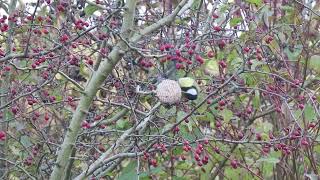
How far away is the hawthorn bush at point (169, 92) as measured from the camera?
8.34ft

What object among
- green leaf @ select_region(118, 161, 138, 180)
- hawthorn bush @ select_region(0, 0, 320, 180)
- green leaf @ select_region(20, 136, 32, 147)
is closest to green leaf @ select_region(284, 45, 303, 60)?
hawthorn bush @ select_region(0, 0, 320, 180)

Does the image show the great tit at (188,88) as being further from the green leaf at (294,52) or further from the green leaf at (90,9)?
the green leaf at (294,52)

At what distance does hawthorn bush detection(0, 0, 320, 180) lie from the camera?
2543 mm

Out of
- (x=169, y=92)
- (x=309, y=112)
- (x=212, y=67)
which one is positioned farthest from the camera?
(x=212, y=67)

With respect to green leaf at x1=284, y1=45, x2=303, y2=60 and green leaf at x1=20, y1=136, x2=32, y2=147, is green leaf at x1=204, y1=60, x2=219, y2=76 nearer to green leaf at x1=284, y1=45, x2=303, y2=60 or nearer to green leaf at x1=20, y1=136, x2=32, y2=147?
green leaf at x1=284, y1=45, x2=303, y2=60

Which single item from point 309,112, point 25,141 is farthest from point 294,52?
point 25,141

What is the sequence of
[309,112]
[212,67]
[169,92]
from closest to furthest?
[169,92] → [309,112] → [212,67]

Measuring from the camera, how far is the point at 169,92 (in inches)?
93.4

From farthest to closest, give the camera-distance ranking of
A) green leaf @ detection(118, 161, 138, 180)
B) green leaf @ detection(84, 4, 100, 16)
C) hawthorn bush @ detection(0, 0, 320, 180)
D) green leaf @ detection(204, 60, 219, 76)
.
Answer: green leaf @ detection(204, 60, 219, 76) → green leaf @ detection(84, 4, 100, 16) → green leaf @ detection(118, 161, 138, 180) → hawthorn bush @ detection(0, 0, 320, 180)

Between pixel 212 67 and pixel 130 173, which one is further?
pixel 212 67

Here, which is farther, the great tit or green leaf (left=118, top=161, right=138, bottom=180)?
green leaf (left=118, top=161, right=138, bottom=180)

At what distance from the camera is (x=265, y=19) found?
310 cm

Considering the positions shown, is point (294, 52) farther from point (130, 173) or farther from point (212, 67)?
point (130, 173)

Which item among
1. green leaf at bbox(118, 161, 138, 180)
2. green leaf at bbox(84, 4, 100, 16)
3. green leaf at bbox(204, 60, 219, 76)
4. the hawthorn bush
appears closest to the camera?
the hawthorn bush
